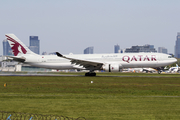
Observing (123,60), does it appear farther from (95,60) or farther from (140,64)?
(95,60)

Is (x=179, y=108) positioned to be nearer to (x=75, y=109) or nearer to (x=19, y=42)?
(x=75, y=109)

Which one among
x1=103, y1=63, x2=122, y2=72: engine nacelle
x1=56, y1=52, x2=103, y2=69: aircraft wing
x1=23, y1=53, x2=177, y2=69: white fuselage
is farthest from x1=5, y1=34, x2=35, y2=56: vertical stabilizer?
x1=103, y1=63, x2=122, y2=72: engine nacelle

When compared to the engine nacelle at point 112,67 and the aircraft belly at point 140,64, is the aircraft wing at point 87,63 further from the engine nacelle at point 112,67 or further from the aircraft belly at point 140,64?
the aircraft belly at point 140,64

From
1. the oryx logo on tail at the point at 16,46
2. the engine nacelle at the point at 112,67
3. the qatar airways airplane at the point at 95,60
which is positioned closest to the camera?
the engine nacelle at the point at 112,67

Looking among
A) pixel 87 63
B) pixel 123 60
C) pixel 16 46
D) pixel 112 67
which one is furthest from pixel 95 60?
pixel 16 46

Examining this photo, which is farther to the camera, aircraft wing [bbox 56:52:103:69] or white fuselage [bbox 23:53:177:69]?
white fuselage [bbox 23:53:177:69]

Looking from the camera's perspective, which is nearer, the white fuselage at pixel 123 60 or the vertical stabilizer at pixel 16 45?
the white fuselage at pixel 123 60

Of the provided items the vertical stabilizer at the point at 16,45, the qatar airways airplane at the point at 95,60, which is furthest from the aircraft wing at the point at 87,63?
the vertical stabilizer at the point at 16,45

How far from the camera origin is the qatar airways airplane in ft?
163

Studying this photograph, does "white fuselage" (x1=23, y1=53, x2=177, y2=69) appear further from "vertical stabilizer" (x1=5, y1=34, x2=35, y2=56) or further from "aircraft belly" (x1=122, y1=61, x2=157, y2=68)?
"vertical stabilizer" (x1=5, y1=34, x2=35, y2=56)

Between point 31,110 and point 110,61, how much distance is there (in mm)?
37341

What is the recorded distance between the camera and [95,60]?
52562mm

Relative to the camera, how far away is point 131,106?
1608 centimetres

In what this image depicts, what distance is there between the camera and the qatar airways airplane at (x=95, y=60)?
163 feet
